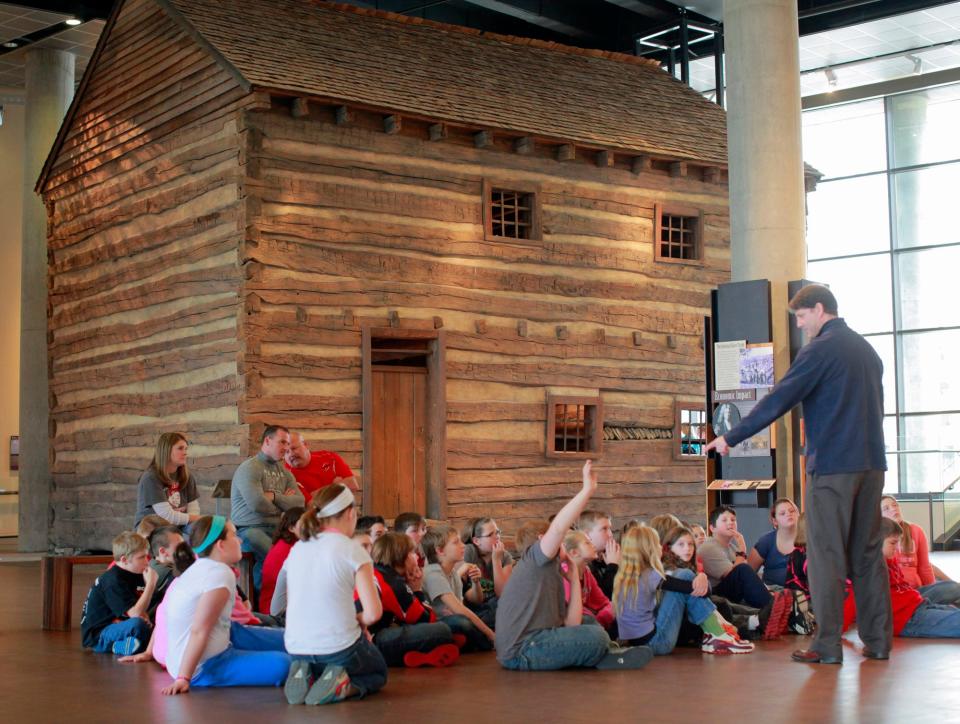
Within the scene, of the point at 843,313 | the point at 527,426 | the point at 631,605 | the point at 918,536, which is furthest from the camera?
the point at 843,313

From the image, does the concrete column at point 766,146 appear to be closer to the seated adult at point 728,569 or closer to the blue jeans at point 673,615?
the seated adult at point 728,569

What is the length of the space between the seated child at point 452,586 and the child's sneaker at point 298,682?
6.55 feet

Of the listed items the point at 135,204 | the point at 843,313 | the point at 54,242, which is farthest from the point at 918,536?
the point at 843,313

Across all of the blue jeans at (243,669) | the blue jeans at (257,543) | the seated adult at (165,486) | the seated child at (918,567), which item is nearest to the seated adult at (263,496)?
the blue jeans at (257,543)

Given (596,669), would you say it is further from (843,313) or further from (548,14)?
(843,313)

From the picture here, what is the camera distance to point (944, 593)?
34.6ft

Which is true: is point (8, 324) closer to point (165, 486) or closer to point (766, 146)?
point (165, 486)

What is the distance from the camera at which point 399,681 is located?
317 inches

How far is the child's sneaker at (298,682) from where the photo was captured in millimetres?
7281

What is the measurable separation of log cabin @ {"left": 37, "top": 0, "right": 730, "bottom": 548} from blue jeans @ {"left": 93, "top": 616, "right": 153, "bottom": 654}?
6.01 metres

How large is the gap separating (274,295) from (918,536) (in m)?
8.45

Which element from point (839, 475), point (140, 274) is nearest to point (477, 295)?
point (140, 274)

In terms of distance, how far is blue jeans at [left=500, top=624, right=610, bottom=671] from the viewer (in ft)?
26.9

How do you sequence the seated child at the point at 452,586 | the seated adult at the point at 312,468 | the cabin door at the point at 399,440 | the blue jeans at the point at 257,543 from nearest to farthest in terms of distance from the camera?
the seated child at the point at 452,586 < the blue jeans at the point at 257,543 < the seated adult at the point at 312,468 < the cabin door at the point at 399,440
